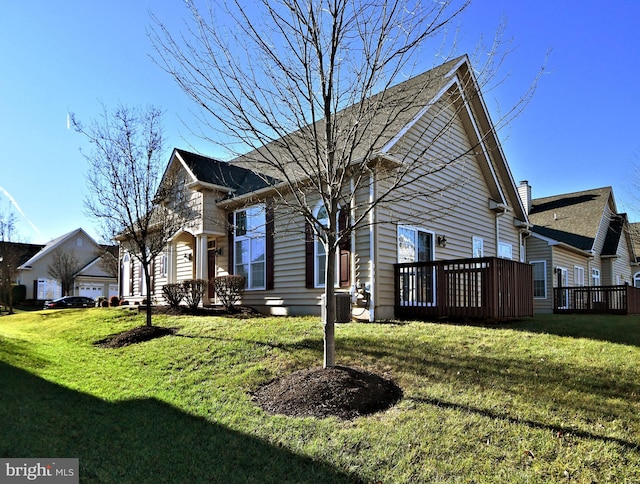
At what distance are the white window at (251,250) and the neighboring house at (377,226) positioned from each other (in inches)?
1.3

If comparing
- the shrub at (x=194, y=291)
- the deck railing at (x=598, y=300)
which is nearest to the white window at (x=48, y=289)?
the shrub at (x=194, y=291)

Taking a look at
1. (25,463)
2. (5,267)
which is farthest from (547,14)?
(5,267)

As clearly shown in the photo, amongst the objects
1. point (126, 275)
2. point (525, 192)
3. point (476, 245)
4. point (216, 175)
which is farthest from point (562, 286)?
point (126, 275)

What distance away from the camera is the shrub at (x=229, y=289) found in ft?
44.5

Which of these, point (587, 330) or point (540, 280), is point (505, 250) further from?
point (587, 330)

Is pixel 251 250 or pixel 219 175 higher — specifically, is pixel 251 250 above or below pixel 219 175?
below

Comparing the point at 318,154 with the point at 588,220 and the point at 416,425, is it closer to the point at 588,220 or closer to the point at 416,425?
the point at 416,425

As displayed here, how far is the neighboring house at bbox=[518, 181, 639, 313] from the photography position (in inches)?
794

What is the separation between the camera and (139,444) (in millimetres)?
4824

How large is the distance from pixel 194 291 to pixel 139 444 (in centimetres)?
910

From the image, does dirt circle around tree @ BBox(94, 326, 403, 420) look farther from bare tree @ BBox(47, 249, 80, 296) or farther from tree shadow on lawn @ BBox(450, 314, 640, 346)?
bare tree @ BBox(47, 249, 80, 296)

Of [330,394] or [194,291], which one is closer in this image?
[330,394]

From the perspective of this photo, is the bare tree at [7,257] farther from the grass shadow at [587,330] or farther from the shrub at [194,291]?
the grass shadow at [587,330]

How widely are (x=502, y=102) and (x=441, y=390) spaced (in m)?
3.90
